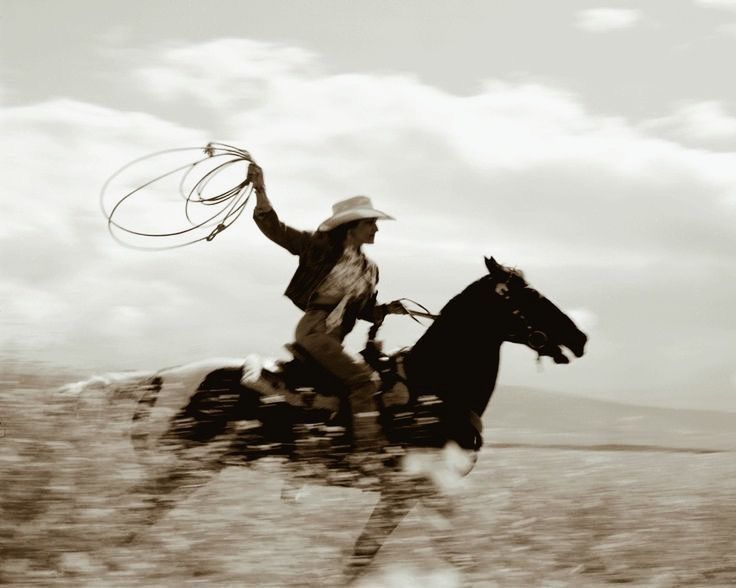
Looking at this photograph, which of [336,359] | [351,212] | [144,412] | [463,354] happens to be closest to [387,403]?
[336,359]

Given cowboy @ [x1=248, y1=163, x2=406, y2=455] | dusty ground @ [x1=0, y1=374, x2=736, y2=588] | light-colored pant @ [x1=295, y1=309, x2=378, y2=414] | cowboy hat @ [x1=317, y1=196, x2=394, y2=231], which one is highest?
cowboy hat @ [x1=317, y1=196, x2=394, y2=231]

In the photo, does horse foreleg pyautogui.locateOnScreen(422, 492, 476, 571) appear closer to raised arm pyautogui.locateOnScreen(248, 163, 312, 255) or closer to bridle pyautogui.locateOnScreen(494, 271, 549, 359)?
bridle pyautogui.locateOnScreen(494, 271, 549, 359)

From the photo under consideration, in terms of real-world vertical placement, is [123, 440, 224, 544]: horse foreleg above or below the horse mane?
below

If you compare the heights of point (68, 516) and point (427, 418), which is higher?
point (427, 418)

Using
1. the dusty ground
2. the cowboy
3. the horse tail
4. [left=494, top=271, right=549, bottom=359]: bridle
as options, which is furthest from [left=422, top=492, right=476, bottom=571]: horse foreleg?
the horse tail

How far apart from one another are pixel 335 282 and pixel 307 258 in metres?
0.34

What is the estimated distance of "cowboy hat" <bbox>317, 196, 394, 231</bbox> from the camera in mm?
9102

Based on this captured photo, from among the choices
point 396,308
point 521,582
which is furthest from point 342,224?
point 521,582

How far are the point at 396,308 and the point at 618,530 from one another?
8.27ft

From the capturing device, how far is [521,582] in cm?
855

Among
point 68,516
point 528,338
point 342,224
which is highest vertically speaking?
point 342,224

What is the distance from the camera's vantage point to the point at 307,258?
9266 millimetres

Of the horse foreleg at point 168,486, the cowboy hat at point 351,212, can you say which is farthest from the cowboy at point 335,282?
the horse foreleg at point 168,486

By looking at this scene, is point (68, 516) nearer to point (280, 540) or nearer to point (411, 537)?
point (280, 540)
